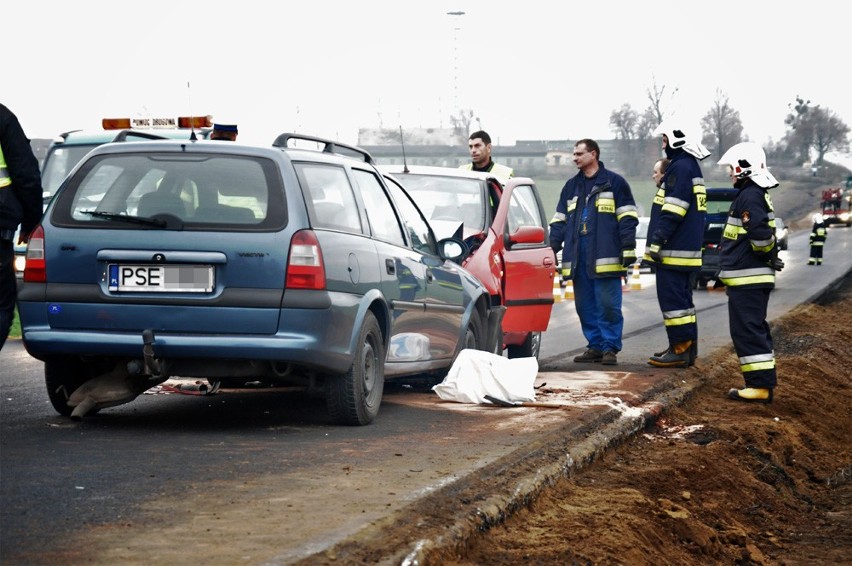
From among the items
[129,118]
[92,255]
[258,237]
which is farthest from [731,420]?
[129,118]

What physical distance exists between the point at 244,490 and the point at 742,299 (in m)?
6.12

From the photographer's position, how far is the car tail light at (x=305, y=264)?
7.41 metres

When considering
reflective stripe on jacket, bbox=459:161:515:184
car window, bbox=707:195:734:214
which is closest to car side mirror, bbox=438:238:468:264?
reflective stripe on jacket, bbox=459:161:515:184

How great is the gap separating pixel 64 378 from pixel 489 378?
301cm


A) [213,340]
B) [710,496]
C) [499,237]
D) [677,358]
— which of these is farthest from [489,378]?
[677,358]

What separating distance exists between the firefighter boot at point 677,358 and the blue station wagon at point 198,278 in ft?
16.2

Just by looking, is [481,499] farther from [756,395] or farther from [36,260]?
[756,395]

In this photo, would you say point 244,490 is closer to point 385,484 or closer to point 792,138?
point 385,484

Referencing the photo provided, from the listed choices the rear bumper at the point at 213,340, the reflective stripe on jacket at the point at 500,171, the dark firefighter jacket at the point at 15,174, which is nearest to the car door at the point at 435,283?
the rear bumper at the point at 213,340

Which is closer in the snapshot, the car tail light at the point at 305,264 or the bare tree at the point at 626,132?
the car tail light at the point at 305,264

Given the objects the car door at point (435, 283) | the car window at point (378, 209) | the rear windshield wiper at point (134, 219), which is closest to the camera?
the rear windshield wiper at point (134, 219)

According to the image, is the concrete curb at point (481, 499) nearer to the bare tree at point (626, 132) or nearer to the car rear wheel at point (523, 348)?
the car rear wheel at point (523, 348)

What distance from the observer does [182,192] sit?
7.63 meters

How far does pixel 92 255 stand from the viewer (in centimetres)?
745
